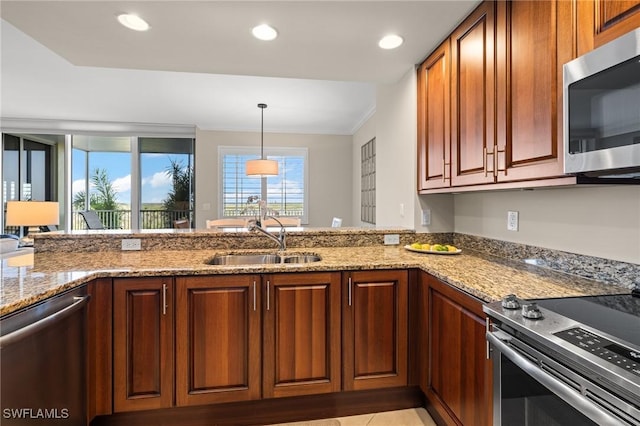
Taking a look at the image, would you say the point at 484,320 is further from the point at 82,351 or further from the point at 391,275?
the point at 82,351

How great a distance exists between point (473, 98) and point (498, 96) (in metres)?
0.22

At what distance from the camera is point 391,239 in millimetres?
2477

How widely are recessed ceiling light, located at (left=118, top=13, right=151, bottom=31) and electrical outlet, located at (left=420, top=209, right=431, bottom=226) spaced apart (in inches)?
86.1

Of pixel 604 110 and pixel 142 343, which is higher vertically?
pixel 604 110

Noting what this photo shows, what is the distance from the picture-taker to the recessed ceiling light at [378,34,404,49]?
2029 mm

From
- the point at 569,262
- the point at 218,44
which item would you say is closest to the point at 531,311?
the point at 569,262

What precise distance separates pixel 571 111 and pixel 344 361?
5.07 ft

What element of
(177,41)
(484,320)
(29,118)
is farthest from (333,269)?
(29,118)

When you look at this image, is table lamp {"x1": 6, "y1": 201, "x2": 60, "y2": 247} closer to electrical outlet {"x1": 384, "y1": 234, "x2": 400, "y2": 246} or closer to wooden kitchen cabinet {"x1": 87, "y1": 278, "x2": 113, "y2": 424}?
wooden kitchen cabinet {"x1": 87, "y1": 278, "x2": 113, "y2": 424}

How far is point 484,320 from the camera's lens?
129 cm

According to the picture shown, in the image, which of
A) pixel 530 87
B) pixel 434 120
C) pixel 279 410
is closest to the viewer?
pixel 530 87

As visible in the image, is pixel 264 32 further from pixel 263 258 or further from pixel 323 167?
pixel 323 167

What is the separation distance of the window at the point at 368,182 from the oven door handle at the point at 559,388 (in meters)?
3.91

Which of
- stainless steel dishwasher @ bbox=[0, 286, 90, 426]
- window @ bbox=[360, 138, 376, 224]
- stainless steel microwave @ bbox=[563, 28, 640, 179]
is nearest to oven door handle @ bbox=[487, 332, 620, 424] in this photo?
stainless steel microwave @ bbox=[563, 28, 640, 179]
